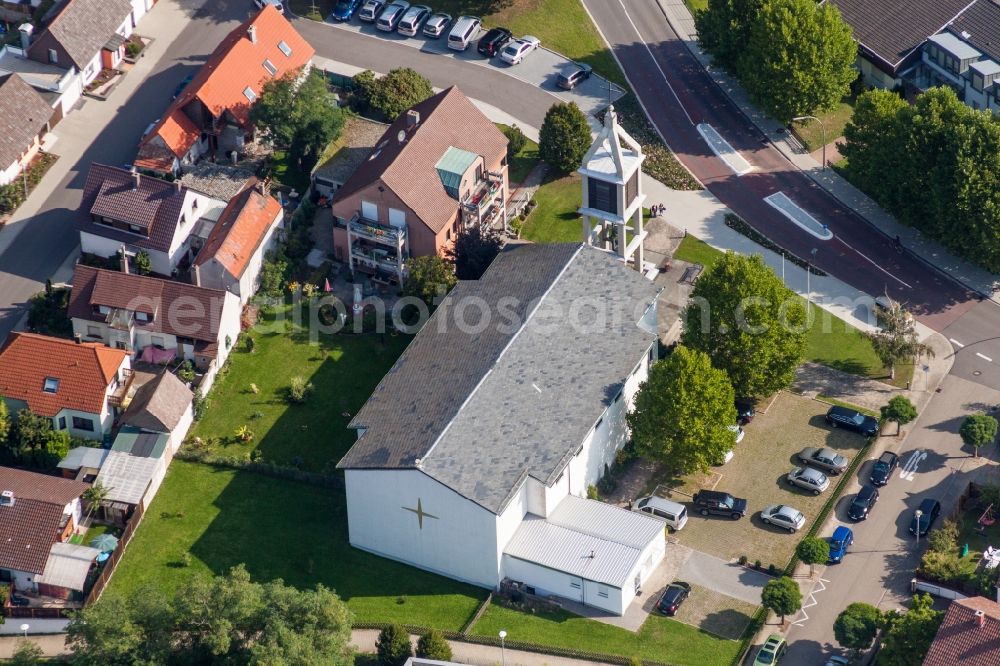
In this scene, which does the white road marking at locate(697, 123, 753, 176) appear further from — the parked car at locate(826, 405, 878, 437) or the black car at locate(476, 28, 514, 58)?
the parked car at locate(826, 405, 878, 437)

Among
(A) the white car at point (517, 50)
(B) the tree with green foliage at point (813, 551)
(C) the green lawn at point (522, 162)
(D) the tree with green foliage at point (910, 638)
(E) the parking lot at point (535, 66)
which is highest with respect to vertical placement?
(A) the white car at point (517, 50)

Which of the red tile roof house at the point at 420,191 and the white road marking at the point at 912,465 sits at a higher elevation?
the red tile roof house at the point at 420,191

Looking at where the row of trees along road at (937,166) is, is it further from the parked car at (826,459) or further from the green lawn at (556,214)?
the parked car at (826,459)

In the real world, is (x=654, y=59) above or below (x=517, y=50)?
below

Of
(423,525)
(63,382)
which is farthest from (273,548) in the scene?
(63,382)

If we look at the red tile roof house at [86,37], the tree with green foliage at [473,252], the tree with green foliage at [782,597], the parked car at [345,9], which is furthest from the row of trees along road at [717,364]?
the red tile roof house at [86,37]

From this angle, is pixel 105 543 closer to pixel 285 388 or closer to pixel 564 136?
pixel 285 388

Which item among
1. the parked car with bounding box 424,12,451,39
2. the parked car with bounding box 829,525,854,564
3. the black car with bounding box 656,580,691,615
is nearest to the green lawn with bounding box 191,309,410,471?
the black car with bounding box 656,580,691,615
